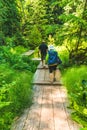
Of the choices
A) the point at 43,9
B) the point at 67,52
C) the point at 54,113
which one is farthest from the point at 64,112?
the point at 43,9

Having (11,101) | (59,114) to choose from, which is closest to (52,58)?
(59,114)

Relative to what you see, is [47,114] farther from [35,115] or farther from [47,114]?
[35,115]

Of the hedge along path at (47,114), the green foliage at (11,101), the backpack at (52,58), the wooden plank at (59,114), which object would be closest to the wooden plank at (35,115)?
the hedge along path at (47,114)

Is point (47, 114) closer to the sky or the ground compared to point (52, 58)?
closer to the sky

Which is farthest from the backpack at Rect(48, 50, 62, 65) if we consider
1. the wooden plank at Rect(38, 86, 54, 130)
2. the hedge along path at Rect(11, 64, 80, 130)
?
the wooden plank at Rect(38, 86, 54, 130)

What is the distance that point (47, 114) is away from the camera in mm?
7172

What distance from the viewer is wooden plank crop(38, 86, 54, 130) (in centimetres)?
626

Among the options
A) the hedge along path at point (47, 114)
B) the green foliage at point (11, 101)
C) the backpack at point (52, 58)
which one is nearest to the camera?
the green foliage at point (11, 101)

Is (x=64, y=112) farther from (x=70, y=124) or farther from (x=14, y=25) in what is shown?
(x=14, y=25)

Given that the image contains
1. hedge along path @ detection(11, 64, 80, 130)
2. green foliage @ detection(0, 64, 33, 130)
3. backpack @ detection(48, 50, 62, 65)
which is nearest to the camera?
green foliage @ detection(0, 64, 33, 130)

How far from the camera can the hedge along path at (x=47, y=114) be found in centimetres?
626

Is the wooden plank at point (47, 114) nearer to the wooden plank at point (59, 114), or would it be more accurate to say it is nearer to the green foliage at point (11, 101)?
the wooden plank at point (59, 114)

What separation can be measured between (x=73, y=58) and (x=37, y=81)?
14.3ft

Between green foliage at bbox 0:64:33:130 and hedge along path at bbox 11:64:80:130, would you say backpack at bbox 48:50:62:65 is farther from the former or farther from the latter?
green foliage at bbox 0:64:33:130
